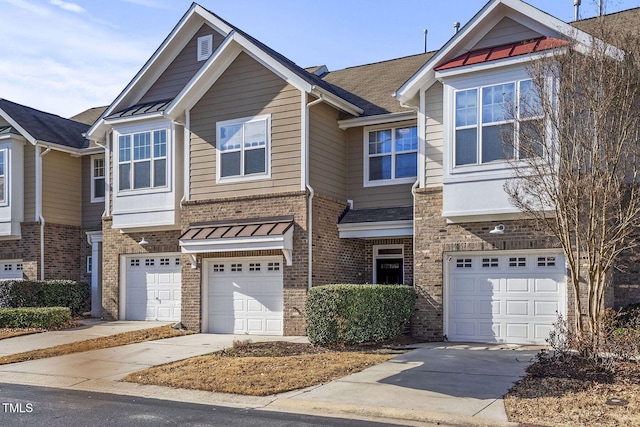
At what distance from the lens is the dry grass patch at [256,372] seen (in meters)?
10.9

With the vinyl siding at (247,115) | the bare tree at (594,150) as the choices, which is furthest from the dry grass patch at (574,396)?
the vinyl siding at (247,115)

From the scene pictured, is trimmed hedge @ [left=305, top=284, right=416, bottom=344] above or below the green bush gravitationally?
above

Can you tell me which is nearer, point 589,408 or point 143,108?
point 589,408

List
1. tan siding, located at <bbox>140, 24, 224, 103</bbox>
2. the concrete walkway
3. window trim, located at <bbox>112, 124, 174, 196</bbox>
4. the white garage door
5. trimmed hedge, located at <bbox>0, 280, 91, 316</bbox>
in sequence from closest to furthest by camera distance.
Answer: the concrete walkway, window trim, located at <bbox>112, 124, 174, 196</bbox>, tan siding, located at <bbox>140, 24, 224, 103</bbox>, trimmed hedge, located at <bbox>0, 280, 91, 316</bbox>, the white garage door

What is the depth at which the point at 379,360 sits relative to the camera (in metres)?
12.8

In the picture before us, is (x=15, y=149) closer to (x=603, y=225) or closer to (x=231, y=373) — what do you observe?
(x=231, y=373)

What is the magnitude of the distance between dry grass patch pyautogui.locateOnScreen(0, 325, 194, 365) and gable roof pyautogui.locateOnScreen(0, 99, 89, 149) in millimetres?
9211

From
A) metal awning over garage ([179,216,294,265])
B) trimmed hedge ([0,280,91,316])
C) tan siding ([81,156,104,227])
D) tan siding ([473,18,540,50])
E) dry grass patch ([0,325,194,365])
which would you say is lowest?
dry grass patch ([0,325,194,365])

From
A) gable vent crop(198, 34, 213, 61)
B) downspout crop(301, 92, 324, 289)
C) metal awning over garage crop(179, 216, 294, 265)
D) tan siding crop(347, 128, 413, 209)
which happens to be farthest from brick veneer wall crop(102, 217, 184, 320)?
tan siding crop(347, 128, 413, 209)

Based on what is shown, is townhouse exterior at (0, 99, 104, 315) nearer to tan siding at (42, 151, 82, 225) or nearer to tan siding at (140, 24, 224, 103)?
tan siding at (42, 151, 82, 225)

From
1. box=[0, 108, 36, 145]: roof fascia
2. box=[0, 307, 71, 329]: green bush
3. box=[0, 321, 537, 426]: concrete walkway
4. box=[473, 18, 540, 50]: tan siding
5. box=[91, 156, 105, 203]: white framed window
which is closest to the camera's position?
box=[0, 321, 537, 426]: concrete walkway

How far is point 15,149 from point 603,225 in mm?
19832

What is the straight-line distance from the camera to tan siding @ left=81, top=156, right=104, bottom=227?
950 inches

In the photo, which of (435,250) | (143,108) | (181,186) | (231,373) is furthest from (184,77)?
(231,373)
